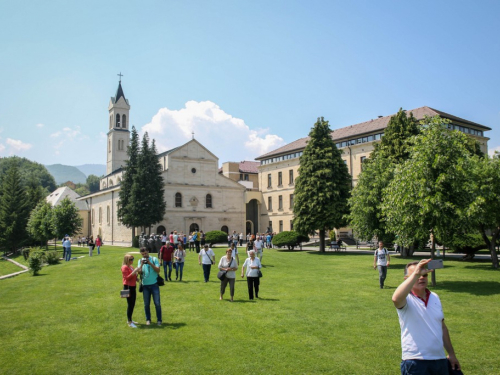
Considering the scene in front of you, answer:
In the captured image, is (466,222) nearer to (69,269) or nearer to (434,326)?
(434,326)

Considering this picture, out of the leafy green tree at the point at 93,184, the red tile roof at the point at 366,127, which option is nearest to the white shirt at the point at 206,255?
the red tile roof at the point at 366,127

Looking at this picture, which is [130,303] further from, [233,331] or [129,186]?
[129,186]

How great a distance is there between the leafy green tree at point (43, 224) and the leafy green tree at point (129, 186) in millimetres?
8932

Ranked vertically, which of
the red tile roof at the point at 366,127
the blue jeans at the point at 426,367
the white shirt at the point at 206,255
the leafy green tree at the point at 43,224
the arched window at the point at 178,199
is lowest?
the blue jeans at the point at 426,367

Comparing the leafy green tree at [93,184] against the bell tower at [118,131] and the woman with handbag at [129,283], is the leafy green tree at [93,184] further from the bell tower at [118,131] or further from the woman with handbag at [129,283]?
the woman with handbag at [129,283]

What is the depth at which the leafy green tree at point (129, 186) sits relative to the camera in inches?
2044

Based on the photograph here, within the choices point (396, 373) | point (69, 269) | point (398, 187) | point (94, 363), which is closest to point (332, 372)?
point (396, 373)

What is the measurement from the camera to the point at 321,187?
1625 inches

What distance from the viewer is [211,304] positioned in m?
13.4

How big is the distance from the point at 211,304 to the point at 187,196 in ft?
155

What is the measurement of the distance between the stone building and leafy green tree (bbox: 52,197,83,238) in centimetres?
3033

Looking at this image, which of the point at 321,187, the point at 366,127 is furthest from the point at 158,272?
the point at 366,127

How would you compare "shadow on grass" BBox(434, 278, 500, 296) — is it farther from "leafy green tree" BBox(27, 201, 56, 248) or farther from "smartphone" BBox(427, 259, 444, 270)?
"leafy green tree" BBox(27, 201, 56, 248)

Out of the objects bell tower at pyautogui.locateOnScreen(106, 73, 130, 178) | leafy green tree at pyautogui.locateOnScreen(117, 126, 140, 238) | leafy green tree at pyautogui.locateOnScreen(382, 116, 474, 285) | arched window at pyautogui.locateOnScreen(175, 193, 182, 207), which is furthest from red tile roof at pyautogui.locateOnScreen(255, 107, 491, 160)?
bell tower at pyautogui.locateOnScreen(106, 73, 130, 178)
